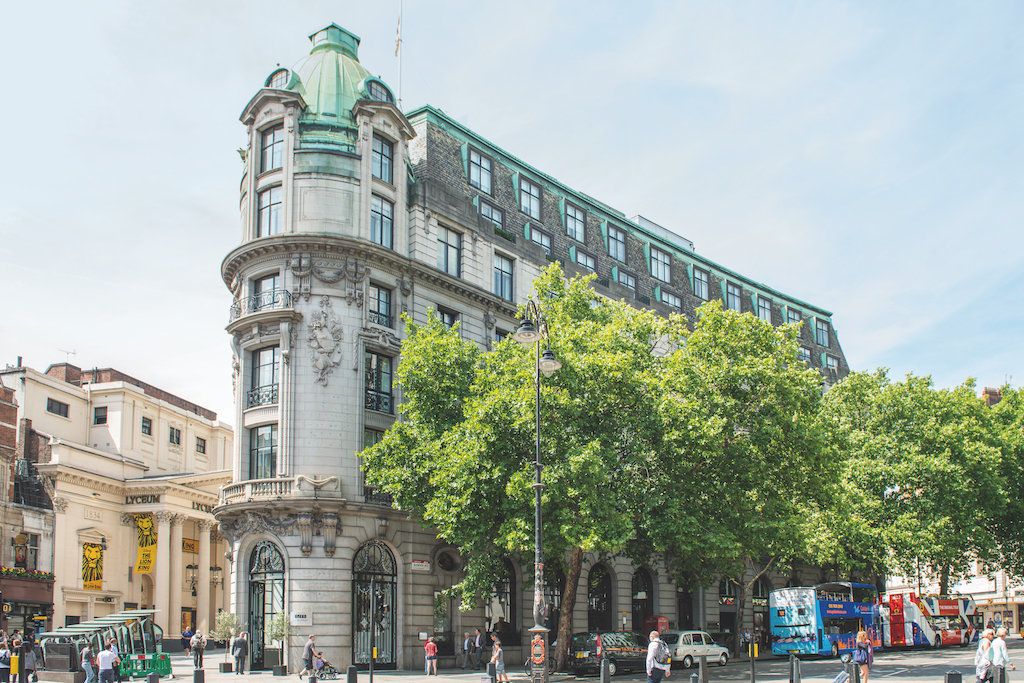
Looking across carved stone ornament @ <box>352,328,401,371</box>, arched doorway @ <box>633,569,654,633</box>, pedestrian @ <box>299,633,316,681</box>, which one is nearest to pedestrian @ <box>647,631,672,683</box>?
pedestrian @ <box>299,633,316,681</box>

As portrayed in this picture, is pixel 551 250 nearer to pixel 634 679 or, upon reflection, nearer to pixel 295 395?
pixel 295 395

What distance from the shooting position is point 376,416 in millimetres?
36562

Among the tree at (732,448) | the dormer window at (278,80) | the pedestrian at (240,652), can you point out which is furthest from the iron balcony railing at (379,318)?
the pedestrian at (240,652)

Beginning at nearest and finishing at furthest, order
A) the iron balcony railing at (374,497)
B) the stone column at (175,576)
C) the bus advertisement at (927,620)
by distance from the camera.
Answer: the iron balcony railing at (374,497)
the bus advertisement at (927,620)
the stone column at (175,576)

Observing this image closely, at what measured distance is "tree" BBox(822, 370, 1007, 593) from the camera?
48344 mm

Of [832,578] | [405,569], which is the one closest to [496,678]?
[405,569]

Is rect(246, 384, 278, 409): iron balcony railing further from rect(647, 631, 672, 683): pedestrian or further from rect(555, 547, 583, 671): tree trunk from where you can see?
rect(647, 631, 672, 683): pedestrian

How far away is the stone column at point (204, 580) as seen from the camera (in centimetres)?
6644

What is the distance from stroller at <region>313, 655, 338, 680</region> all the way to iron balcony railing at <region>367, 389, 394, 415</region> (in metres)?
9.95

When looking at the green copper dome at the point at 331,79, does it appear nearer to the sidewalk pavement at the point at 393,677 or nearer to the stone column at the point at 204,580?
the sidewalk pavement at the point at 393,677

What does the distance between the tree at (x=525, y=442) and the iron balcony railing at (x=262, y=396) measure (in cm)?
510

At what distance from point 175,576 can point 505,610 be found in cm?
3369

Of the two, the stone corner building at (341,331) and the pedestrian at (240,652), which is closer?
the pedestrian at (240,652)

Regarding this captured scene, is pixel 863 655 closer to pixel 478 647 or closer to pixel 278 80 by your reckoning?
pixel 478 647
